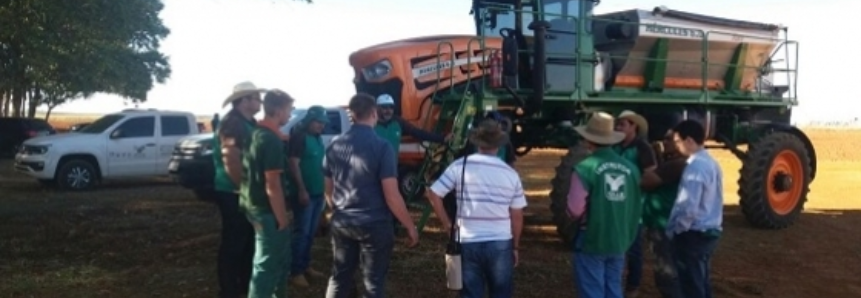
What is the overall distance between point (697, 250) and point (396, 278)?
293 centimetres

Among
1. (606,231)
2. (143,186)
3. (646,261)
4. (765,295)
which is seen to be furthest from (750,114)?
(143,186)

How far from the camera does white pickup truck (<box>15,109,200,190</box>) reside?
55.6ft

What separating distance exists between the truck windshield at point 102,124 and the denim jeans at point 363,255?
13.3 m

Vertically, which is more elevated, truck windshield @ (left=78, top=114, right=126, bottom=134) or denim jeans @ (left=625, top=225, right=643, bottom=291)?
truck windshield @ (left=78, top=114, right=126, bottom=134)

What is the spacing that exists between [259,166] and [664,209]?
2.94 meters

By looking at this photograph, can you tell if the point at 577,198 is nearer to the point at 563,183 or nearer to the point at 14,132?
the point at 563,183

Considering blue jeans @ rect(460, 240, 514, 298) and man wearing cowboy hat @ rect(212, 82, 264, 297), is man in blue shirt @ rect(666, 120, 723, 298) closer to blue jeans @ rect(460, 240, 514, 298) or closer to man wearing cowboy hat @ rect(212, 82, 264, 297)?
blue jeans @ rect(460, 240, 514, 298)

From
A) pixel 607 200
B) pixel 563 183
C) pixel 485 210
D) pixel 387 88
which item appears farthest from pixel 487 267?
pixel 387 88

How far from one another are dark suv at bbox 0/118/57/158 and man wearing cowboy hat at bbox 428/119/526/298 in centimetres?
2445

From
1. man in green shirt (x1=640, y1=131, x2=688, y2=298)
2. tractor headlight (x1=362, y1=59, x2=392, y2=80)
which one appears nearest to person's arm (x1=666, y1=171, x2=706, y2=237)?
man in green shirt (x1=640, y1=131, x2=688, y2=298)

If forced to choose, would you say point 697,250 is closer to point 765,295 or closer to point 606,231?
point 606,231

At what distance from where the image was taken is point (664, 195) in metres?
Result: 6.34

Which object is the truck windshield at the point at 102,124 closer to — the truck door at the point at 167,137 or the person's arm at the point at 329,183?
the truck door at the point at 167,137

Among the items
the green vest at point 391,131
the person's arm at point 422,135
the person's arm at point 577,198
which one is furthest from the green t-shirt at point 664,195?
the green vest at point 391,131
